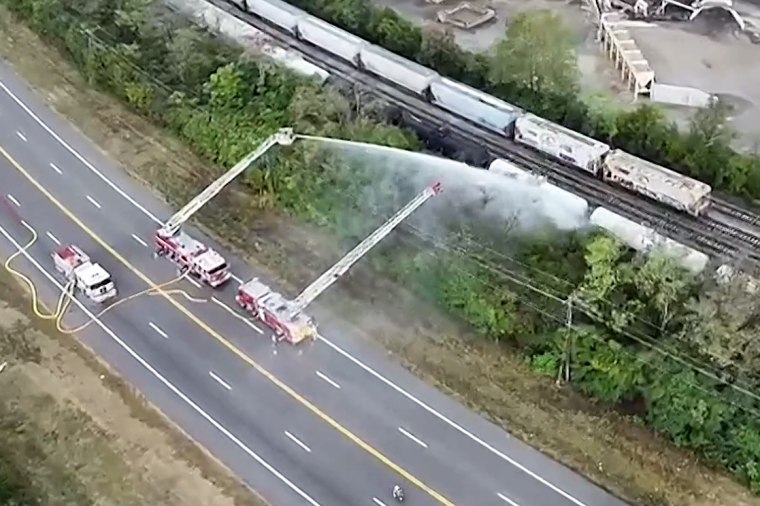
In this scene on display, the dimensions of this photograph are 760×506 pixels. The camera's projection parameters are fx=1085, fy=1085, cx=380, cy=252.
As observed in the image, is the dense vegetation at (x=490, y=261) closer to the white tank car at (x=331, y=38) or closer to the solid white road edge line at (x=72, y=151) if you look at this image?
the white tank car at (x=331, y=38)

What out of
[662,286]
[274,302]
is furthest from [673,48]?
[274,302]

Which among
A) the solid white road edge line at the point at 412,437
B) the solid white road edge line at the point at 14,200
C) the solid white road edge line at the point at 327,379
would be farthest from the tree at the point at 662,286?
the solid white road edge line at the point at 14,200

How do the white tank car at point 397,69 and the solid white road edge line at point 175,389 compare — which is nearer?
the solid white road edge line at point 175,389

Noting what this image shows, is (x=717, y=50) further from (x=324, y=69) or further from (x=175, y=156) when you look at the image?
(x=175, y=156)

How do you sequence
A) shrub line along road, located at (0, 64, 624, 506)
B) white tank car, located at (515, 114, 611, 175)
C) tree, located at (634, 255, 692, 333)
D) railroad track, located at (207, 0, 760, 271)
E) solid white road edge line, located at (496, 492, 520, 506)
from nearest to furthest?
solid white road edge line, located at (496, 492, 520, 506)
shrub line along road, located at (0, 64, 624, 506)
tree, located at (634, 255, 692, 333)
railroad track, located at (207, 0, 760, 271)
white tank car, located at (515, 114, 611, 175)

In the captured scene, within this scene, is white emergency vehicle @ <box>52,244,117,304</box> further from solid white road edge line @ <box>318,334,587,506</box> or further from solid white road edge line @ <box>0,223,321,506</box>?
solid white road edge line @ <box>318,334,587,506</box>

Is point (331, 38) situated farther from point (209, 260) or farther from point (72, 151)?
point (209, 260)

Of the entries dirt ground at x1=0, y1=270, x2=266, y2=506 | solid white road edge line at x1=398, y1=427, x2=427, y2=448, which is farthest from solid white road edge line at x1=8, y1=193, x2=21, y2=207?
solid white road edge line at x1=398, y1=427, x2=427, y2=448
